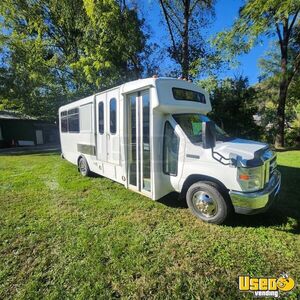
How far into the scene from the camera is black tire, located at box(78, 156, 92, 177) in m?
7.45

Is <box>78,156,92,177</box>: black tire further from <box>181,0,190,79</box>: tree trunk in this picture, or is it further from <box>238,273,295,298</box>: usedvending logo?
<box>181,0,190,79</box>: tree trunk

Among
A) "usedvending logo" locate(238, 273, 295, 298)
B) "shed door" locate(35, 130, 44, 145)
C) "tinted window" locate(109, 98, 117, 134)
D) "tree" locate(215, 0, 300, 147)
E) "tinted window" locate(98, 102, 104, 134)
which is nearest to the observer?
"usedvending logo" locate(238, 273, 295, 298)

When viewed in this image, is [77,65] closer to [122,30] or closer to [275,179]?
[122,30]

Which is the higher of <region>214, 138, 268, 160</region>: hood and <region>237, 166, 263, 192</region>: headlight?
<region>214, 138, 268, 160</region>: hood

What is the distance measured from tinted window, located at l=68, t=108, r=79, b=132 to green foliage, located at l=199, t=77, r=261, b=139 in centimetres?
1058

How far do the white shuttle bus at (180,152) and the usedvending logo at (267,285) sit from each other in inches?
44.1

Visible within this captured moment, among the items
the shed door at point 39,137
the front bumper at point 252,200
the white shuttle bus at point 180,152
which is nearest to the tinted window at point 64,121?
the white shuttle bus at point 180,152

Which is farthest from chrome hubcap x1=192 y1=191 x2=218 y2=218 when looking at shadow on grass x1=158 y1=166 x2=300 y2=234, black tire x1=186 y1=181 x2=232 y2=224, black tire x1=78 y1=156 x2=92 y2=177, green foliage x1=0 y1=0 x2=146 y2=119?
green foliage x1=0 y1=0 x2=146 y2=119

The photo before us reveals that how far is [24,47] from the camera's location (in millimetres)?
16453

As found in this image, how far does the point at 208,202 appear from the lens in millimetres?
4117

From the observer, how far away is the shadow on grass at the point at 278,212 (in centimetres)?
407

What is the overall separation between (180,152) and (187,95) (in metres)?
1.51

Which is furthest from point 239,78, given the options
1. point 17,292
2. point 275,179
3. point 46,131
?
point 46,131

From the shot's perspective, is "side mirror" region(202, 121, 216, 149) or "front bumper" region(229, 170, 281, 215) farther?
"side mirror" region(202, 121, 216, 149)
